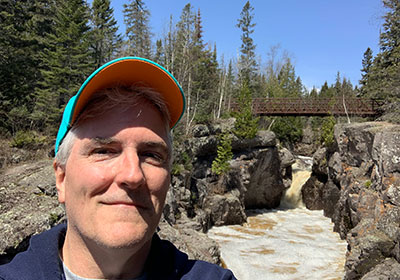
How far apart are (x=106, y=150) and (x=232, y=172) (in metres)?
19.0

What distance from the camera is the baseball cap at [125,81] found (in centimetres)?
125

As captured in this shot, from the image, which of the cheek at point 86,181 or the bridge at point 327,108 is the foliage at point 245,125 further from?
the cheek at point 86,181

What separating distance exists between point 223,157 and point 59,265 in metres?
17.7

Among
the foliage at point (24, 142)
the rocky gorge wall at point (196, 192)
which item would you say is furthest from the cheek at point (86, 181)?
the foliage at point (24, 142)

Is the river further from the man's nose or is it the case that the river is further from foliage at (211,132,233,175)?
the man's nose

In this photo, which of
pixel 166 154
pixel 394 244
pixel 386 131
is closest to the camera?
pixel 166 154

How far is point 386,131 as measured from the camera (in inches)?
431

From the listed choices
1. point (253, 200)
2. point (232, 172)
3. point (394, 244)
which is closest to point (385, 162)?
point (394, 244)

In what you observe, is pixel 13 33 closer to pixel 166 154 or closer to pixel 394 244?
pixel 166 154

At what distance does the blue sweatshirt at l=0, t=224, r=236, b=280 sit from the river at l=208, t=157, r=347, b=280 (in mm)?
10539

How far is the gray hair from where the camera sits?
1.30 metres

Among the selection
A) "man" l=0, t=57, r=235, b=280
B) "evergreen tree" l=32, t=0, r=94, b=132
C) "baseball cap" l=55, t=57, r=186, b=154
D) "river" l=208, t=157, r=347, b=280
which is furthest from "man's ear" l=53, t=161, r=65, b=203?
"evergreen tree" l=32, t=0, r=94, b=132

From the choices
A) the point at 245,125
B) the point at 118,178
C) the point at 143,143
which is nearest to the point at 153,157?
the point at 143,143

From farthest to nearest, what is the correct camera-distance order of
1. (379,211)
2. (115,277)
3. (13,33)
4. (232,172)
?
(232,172) → (13,33) → (379,211) → (115,277)
